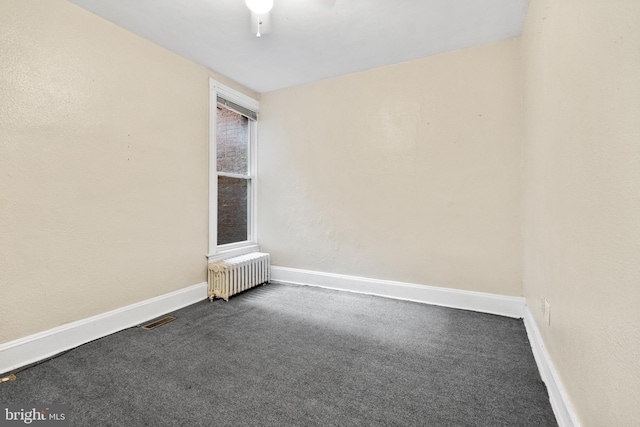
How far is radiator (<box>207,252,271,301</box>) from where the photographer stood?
3178 mm

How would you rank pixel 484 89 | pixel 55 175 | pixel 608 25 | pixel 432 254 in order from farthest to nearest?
1. pixel 432 254
2. pixel 484 89
3. pixel 55 175
4. pixel 608 25

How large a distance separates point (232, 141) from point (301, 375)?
300 centimetres

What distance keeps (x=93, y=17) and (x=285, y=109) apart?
2.08 m

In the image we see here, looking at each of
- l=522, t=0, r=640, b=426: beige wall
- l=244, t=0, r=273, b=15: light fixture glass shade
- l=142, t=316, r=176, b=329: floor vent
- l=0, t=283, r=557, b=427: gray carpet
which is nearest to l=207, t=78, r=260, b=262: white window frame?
→ l=142, t=316, r=176, b=329: floor vent

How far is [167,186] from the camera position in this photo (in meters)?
2.87

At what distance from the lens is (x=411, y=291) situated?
315 centimetres

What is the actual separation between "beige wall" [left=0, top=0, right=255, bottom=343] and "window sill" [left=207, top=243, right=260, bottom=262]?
29 cm

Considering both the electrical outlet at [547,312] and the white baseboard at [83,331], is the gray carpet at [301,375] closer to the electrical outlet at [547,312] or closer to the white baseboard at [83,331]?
the white baseboard at [83,331]

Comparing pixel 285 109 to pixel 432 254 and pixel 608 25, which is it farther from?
pixel 608 25

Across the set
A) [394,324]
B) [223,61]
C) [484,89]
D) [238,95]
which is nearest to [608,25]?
[484,89]

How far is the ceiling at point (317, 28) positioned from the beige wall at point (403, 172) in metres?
0.31

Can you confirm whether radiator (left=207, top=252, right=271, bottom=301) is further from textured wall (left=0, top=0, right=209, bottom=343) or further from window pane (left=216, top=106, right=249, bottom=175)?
window pane (left=216, top=106, right=249, bottom=175)

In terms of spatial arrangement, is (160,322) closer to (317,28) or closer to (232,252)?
(232,252)

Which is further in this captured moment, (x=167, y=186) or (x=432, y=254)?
(x=432, y=254)
